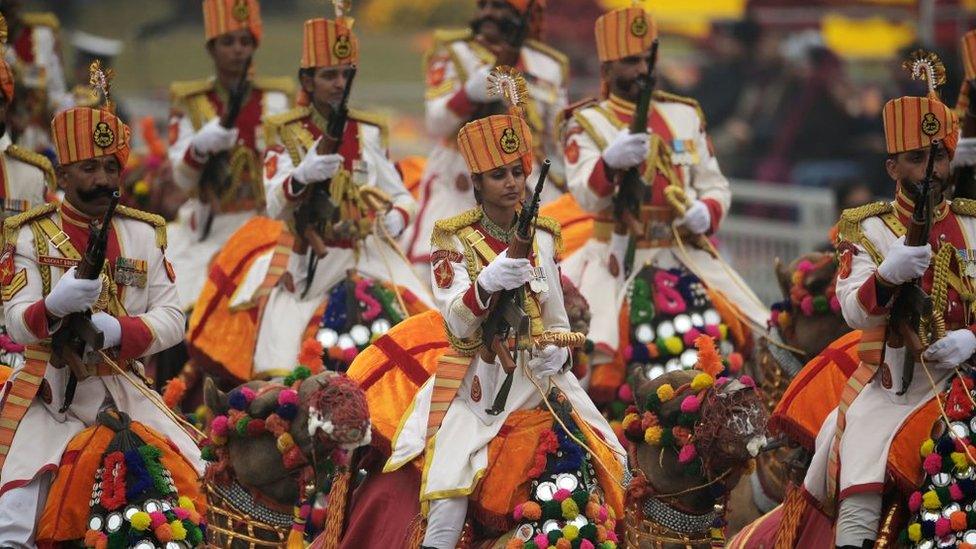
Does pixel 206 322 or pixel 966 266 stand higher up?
pixel 966 266

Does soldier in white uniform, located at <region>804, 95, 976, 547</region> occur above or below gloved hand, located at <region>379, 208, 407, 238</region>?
above

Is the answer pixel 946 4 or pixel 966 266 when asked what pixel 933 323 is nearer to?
pixel 966 266

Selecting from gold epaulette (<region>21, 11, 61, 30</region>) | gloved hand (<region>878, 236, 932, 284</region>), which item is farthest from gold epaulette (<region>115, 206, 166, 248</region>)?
gold epaulette (<region>21, 11, 61, 30</region>)

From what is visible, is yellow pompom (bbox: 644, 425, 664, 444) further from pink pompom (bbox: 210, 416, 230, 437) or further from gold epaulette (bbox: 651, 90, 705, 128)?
gold epaulette (bbox: 651, 90, 705, 128)

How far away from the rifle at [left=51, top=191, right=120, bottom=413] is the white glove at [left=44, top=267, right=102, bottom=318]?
6 centimetres

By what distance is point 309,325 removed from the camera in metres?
14.8

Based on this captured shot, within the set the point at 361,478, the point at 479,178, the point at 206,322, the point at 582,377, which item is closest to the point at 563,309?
the point at 479,178

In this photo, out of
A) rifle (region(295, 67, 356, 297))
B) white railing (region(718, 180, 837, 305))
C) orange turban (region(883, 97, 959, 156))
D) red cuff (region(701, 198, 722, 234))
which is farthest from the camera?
white railing (region(718, 180, 837, 305))

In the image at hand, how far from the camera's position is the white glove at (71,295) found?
37.7 feet

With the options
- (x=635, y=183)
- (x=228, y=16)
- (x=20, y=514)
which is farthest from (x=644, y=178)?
(x=20, y=514)

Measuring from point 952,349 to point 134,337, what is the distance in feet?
13.1

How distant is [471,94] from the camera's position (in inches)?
659

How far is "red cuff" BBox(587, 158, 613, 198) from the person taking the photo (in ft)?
48.9

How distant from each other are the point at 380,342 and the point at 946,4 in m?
14.2
